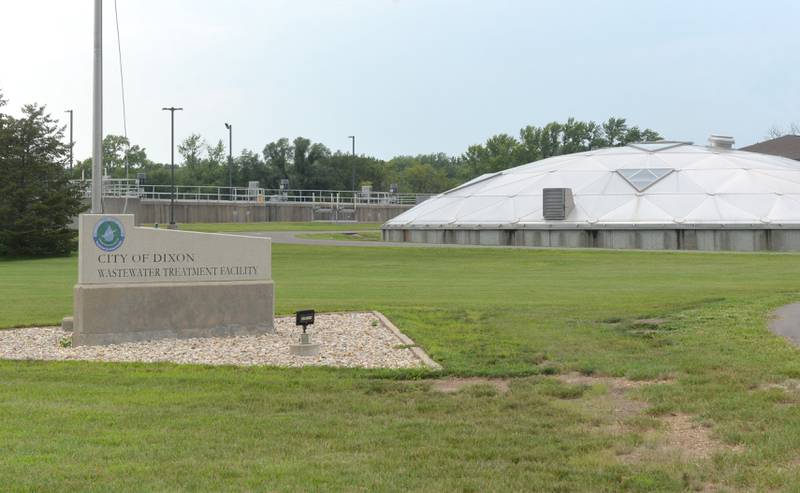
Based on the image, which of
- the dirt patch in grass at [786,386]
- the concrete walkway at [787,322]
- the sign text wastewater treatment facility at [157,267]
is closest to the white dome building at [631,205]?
the concrete walkway at [787,322]

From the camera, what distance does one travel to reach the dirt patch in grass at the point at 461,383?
9.98 metres

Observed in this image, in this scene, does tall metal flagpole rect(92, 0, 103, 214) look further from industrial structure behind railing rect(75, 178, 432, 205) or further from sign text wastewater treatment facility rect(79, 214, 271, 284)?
industrial structure behind railing rect(75, 178, 432, 205)

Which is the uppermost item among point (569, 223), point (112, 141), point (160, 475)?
point (112, 141)

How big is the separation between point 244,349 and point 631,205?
40.9 meters

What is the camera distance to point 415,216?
58844mm

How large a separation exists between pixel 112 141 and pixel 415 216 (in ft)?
288

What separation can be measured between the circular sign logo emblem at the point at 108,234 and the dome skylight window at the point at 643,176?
42946 mm

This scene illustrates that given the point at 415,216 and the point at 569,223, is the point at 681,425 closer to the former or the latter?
the point at 569,223

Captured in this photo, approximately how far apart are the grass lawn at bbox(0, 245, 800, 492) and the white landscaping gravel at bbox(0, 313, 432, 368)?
58 centimetres

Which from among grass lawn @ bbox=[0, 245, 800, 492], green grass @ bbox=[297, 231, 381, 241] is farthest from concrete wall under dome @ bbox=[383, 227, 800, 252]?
grass lawn @ bbox=[0, 245, 800, 492]

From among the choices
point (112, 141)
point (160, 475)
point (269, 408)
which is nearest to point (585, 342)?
point (269, 408)

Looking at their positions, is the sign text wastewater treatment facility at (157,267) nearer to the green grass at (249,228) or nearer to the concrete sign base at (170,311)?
the concrete sign base at (170,311)

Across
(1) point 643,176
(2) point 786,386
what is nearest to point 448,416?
(2) point 786,386

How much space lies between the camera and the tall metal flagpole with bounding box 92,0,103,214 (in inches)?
605
